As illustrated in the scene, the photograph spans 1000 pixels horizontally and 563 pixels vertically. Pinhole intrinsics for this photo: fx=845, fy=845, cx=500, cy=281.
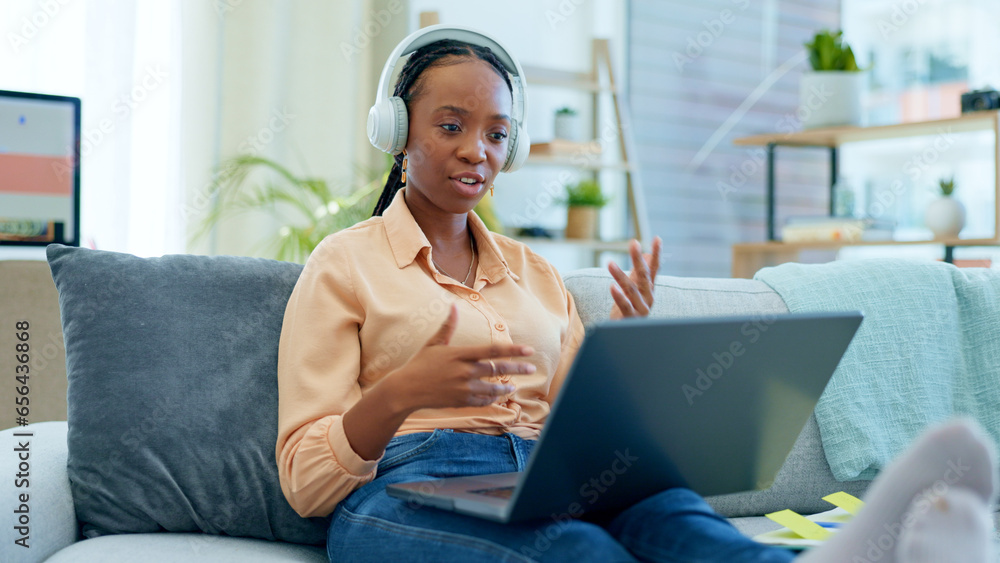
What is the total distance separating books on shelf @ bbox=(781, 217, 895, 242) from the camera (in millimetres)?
2965

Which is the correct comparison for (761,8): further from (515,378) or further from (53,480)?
(53,480)

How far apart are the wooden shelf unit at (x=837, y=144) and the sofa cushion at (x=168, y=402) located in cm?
229

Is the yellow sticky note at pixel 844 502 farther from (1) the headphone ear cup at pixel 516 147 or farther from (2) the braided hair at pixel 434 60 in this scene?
(2) the braided hair at pixel 434 60

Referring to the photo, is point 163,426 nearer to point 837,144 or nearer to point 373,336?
point 373,336

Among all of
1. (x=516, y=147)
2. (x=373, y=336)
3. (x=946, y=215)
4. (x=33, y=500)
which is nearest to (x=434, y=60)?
(x=516, y=147)

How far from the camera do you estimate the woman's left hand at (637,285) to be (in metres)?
1.20

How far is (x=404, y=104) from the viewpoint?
4.38 feet

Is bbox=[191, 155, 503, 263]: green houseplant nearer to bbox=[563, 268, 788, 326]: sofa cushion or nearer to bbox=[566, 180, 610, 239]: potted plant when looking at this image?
bbox=[566, 180, 610, 239]: potted plant

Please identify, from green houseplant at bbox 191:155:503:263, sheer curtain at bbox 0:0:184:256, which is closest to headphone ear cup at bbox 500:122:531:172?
green houseplant at bbox 191:155:503:263

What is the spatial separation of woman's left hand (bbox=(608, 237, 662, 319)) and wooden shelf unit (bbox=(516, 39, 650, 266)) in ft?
5.90

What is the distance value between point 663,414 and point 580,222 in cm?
229

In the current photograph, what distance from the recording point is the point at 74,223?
2.01 meters

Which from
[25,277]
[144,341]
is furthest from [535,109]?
[144,341]

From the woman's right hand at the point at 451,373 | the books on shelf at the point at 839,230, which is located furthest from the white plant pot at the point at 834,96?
the woman's right hand at the point at 451,373
